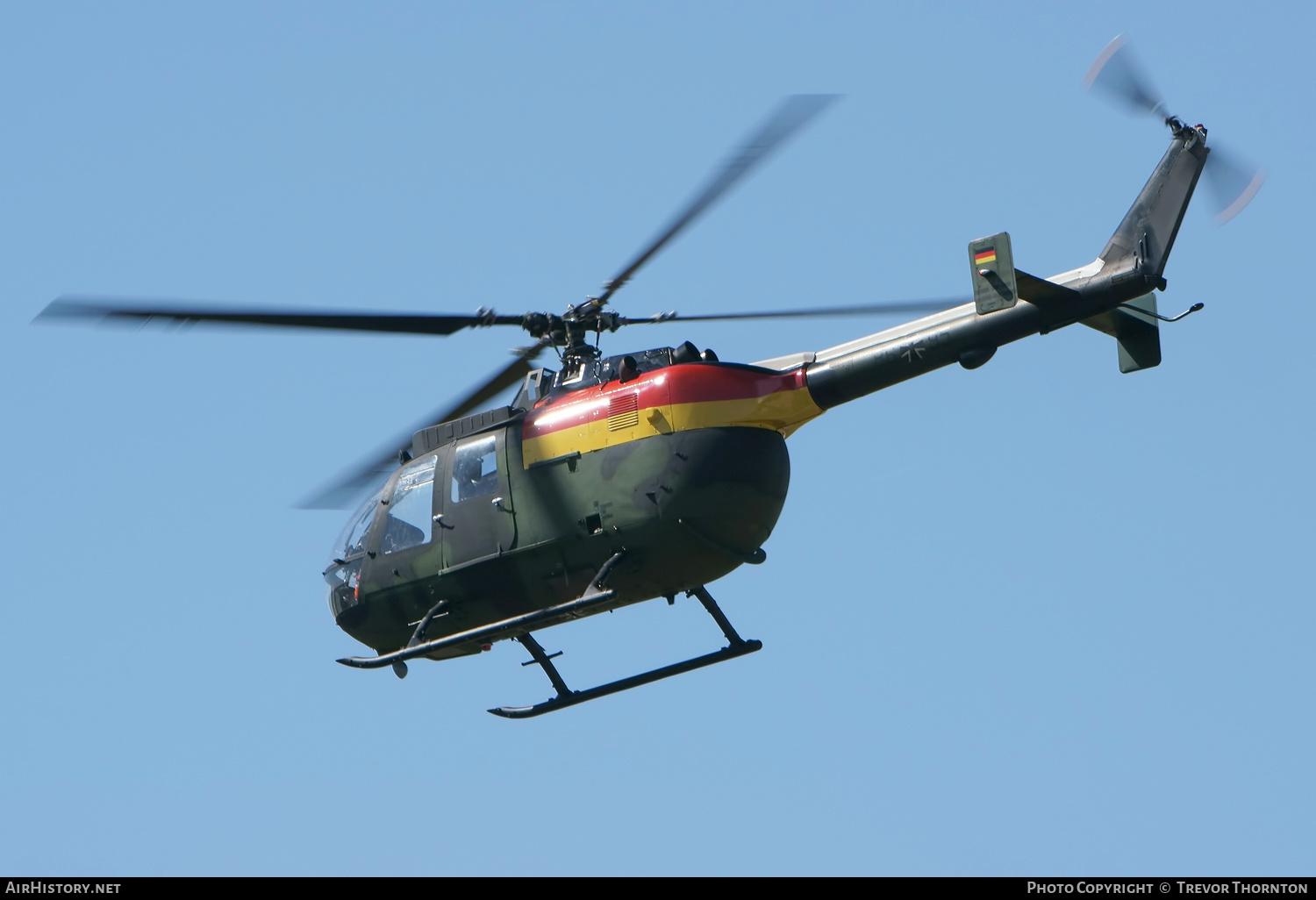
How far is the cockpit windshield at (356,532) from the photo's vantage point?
22.4 metres

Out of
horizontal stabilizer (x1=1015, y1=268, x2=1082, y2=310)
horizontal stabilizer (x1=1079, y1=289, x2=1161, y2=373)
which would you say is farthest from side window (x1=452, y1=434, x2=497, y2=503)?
horizontal stabilizer (x1=1079, y1=289, x2=1161, y2=373)

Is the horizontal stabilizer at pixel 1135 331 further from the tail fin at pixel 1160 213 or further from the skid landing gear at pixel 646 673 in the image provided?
the skid landing gear at pixel 646 673

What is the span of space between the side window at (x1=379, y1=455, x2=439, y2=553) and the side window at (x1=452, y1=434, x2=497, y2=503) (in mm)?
382

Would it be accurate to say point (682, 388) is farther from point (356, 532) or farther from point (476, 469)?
point (356, 532)

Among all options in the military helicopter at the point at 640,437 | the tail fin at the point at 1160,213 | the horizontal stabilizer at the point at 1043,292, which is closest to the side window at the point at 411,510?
the military helicopter at the point at 640,437

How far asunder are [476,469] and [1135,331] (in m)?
7.23

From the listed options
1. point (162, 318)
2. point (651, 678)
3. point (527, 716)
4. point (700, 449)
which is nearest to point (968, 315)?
point (700, 449)

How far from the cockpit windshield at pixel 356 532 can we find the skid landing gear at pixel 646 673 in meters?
2.36

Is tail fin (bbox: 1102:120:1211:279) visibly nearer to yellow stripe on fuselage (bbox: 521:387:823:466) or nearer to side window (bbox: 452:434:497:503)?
yellow stripe on fuselage (bbox: 521:387:823:466)

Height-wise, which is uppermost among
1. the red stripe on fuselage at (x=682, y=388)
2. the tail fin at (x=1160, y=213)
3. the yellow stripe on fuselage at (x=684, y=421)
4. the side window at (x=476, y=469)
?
the tail fin at (x=1160, y=213)

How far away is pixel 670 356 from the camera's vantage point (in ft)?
67.3

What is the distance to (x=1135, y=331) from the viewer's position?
803 inches

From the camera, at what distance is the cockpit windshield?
22.4m
